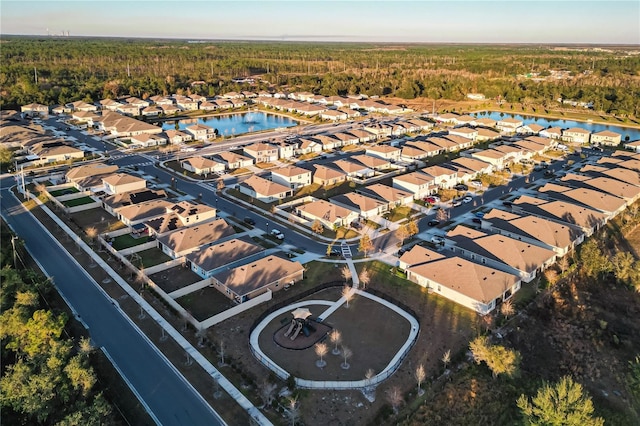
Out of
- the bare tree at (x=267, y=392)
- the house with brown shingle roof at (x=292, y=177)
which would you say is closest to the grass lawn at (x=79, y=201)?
the house with brown shingle roof at (x=292, y=177)

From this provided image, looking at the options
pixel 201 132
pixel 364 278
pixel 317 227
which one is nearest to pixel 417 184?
pixel 317 227

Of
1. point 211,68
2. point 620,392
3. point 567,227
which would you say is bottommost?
point 620,392

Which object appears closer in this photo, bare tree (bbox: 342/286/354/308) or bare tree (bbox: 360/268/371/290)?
bare tree (bbox: 342/286/354/308)

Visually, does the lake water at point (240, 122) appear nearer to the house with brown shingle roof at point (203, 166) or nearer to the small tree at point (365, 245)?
the house with brown shingle roof at point (203, 166)

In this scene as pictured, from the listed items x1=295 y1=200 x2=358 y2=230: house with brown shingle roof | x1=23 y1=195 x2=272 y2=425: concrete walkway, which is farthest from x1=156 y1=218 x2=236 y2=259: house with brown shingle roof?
x1=295 y1=200 x2=358 y2=230: house with brown shingle roof

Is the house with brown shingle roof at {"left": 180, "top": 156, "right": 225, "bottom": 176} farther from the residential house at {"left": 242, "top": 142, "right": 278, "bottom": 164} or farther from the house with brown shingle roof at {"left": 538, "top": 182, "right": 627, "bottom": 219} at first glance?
the house with brown shingle roof at {"left": 538, "top": 182, "right": 627, "bottom": 219}

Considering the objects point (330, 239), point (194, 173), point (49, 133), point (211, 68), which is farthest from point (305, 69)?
point (330, 239)

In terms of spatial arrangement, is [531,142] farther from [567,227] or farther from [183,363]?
[183,363]
